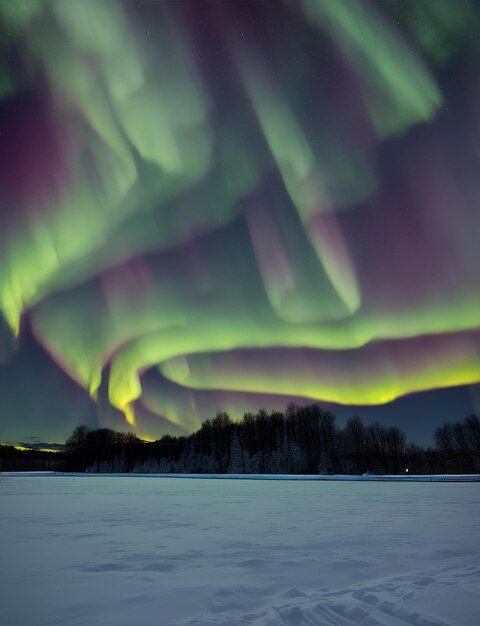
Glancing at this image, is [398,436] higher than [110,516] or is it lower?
higher

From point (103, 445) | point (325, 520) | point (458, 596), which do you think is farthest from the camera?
point (103, 445)

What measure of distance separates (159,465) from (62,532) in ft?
383

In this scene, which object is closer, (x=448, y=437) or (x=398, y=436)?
(x=448, y=437)

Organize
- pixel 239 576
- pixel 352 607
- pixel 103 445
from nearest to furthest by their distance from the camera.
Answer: pixel 352 607 < pixel 239 576 < pixel 103 445

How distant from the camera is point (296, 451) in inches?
3676

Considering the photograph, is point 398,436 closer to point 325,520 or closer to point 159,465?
point 159,465

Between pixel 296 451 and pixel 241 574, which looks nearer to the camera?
pixel 241 574

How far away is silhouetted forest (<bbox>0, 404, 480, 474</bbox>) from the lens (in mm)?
93375

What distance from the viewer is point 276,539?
30.2 ft

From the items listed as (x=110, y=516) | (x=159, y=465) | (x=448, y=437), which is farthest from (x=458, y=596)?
(x=159, y=465)

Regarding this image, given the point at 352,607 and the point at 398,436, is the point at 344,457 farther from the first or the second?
the point at 352,607

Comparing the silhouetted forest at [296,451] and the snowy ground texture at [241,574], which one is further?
the silhouetted forest at [296,451]

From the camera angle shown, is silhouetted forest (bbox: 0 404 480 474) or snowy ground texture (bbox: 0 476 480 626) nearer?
snowy ground texture (bbox: 0 476 480 626)

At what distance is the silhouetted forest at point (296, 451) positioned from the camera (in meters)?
93.4
